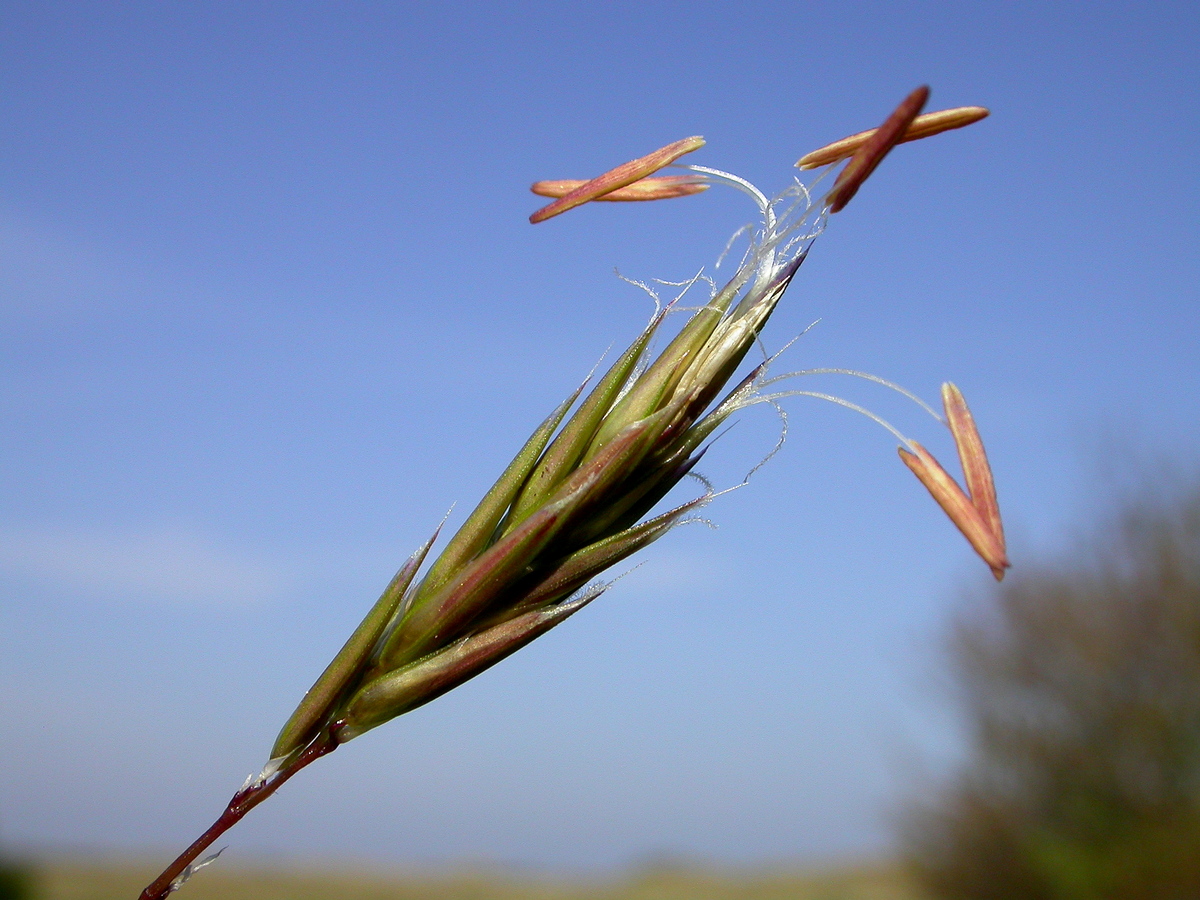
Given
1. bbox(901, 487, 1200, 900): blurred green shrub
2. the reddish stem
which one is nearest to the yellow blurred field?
bbox(901, 487, 1200, 900): blurred green shrub

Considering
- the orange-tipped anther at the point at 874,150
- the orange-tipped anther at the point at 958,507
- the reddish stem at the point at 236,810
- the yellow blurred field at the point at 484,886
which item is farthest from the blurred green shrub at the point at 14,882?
the orange-tipped anther at the point at 874,150

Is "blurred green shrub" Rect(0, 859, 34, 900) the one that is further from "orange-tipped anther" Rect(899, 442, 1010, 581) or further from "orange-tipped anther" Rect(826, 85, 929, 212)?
"orange-tipped anther" Rect(826, 85, 929, 212)

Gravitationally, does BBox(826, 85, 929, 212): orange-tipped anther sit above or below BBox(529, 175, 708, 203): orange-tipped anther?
below

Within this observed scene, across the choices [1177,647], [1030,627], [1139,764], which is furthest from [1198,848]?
[1030,627]

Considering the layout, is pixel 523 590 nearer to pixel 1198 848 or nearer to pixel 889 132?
pixel 889 132

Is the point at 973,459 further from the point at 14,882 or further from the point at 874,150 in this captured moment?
the point at 14,882

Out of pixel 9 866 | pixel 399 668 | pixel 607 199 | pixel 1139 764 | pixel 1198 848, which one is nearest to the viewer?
pixel 399 668

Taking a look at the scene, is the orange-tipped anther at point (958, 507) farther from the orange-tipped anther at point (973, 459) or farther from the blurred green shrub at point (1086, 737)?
the blurred green shrub at point (1086, 737)
